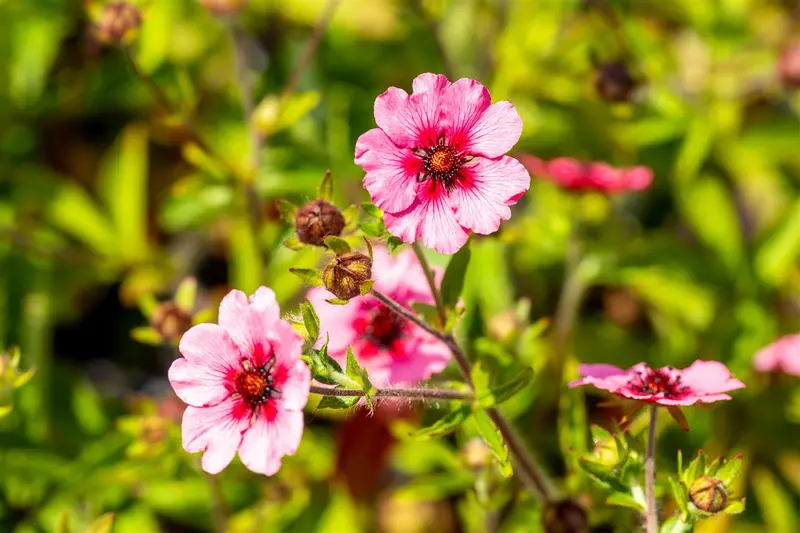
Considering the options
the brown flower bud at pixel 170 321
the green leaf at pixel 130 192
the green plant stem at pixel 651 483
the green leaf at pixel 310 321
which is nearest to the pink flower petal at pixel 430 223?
the green leaf at pixel 310 321

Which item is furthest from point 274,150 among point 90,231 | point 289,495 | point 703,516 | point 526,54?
point 703,516

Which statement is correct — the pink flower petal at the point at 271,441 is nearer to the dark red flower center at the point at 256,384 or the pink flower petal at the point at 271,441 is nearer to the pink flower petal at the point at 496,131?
the dark red flower center at the point at 256,384

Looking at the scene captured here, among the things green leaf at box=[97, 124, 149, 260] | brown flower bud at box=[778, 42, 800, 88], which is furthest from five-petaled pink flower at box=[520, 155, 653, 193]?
green leaf at box=[97, 124, 149, 260]

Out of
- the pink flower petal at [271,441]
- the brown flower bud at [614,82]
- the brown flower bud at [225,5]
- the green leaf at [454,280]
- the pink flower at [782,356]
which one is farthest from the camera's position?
the brown flower bud at [614,82]

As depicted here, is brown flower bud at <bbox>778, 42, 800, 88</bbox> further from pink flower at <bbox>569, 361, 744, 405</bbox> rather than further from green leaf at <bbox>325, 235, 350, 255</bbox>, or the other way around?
green leaf at <bbox>325, 235, 350, 255</bbox>

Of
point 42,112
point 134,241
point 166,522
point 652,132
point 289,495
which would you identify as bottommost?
point 166,522

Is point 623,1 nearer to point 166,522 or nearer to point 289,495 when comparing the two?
point 289,495
